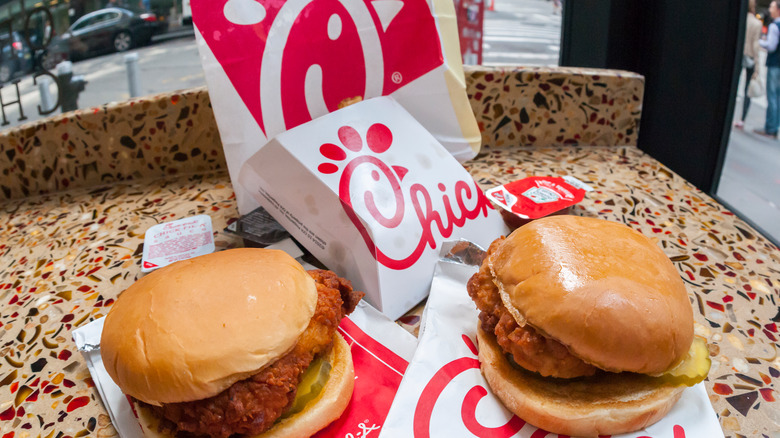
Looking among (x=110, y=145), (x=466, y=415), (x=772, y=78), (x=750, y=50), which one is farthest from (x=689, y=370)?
(x=110, y=145)

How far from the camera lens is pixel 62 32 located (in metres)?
1.82

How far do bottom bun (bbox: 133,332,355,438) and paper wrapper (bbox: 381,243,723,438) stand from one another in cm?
10

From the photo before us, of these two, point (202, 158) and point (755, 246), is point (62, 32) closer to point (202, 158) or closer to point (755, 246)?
point (202, 158)

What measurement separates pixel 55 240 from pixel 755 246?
2112mm

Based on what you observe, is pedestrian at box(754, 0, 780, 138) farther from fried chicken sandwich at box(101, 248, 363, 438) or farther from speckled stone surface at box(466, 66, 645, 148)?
fried chicken sandwich at box(101, 248, 363, 438)

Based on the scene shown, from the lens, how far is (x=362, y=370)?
3.55 ft

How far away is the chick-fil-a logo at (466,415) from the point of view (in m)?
0.92

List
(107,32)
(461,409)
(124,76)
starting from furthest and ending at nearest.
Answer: (124,76), (107,32), (461,409)

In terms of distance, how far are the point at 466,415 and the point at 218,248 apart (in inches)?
33.8

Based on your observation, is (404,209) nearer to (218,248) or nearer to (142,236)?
(218,248)

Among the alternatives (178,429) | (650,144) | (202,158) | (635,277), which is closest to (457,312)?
(635,277)

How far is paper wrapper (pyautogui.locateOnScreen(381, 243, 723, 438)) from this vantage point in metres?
0.92

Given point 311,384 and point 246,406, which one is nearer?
point 246,406

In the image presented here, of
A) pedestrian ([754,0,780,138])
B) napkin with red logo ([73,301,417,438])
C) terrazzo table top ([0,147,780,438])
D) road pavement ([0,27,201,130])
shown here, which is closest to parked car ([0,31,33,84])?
Answer: road pavement ([0,27,201,130])
